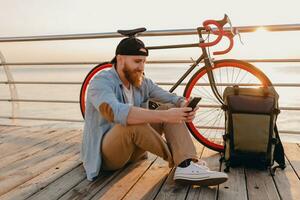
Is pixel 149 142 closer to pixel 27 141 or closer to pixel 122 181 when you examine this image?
pixel 122 181

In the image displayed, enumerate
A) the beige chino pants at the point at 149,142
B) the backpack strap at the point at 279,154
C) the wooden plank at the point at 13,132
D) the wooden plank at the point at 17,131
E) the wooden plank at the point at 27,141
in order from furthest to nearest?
1. the wooden plank at the point at 17,131
2. the wooden plank at the point at 13,132
3. the wooden plank at the point at 27,141
4. the backpack strap at the point at 279,154
5. the beige chino pants at the point at 149,142

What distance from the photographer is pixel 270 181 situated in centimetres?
221

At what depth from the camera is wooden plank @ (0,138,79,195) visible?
223 cm

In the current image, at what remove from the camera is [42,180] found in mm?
2256

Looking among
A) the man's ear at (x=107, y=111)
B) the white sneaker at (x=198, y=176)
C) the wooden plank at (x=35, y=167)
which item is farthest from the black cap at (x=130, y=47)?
the wooden plank at (x=35, y=167)

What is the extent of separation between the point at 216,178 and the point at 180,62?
5.02ft

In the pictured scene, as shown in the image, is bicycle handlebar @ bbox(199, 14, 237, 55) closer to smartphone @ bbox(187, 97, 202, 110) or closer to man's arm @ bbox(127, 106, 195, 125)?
smartphone @ bbox(187, 97, 202, 110)

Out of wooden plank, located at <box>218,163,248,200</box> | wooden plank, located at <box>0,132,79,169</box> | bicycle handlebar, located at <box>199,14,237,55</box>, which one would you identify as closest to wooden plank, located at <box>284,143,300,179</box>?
wooden plank, located at <box>218,163,248,200</box>

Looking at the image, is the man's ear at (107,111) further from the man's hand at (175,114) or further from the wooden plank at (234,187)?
the wooden plank at (234,187)

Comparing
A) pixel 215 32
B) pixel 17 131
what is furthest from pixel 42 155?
pixel 215 32

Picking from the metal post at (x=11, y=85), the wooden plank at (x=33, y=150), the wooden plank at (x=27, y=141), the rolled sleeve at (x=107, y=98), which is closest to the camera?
the rolled sleeve at (x=107, y=98)

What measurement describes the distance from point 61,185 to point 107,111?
0.53 metres

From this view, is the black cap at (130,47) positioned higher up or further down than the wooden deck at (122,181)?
higher up

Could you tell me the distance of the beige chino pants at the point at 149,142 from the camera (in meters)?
2.08
